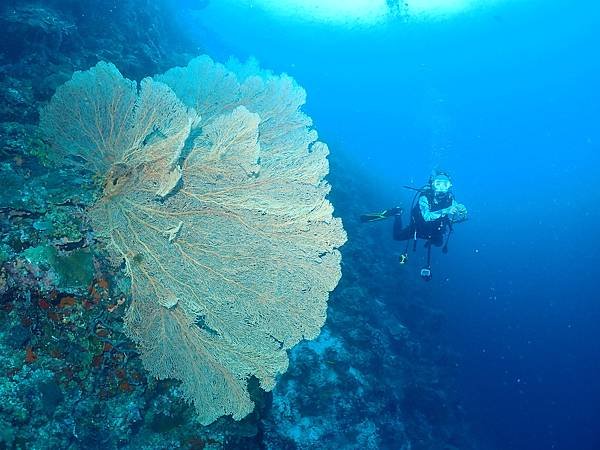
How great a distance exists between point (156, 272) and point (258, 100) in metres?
3.04

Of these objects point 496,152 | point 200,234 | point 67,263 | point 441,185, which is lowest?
point 67,263

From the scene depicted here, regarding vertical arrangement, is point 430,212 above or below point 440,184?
below

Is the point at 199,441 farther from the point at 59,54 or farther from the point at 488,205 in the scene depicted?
the point at 488,205

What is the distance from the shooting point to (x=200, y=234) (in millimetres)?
3797

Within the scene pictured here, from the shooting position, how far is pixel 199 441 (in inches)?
158

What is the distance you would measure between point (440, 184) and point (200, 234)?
6139 millimetres

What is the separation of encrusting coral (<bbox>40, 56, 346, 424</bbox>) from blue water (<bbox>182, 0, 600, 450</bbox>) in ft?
39.1

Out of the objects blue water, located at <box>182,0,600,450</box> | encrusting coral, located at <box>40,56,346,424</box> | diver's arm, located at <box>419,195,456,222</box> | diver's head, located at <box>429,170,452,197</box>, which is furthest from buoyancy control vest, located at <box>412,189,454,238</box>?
blue water, located at <box>182,0,600,450</box>

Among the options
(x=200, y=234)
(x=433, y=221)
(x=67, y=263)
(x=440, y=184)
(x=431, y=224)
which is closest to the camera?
(x=67, y=263)

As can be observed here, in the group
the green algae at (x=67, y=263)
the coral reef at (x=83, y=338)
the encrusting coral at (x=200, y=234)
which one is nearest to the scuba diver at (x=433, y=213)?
the coral reef at (x=83, y=338)

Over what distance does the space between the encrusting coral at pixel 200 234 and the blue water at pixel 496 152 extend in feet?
39.1

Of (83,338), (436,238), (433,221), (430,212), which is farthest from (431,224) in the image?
(83,338)

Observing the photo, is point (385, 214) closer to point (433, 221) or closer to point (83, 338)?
point (433, 221)

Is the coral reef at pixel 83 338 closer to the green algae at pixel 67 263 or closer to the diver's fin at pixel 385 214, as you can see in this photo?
the green algae at pixel 67 263
